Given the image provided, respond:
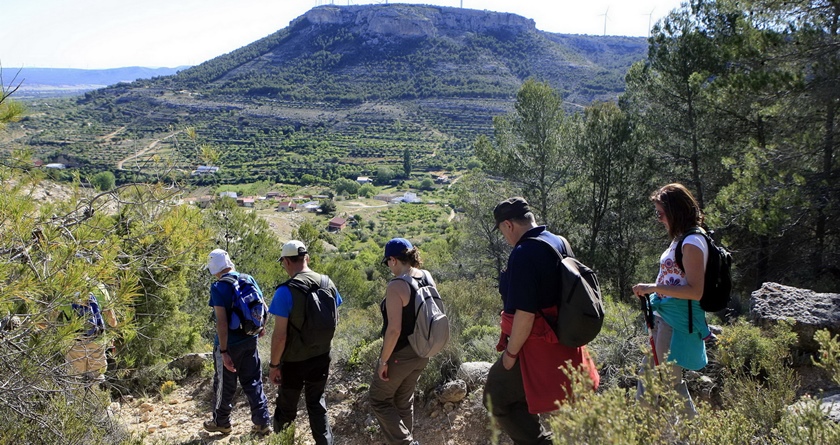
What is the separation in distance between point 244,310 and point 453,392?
1674mm

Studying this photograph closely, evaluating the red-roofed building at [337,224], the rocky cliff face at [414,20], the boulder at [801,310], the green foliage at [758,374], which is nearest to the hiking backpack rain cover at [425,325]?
the green foliage at [758,374]

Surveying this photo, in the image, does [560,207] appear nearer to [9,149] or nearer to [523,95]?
[523,95]

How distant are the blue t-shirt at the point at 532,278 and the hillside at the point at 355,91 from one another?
171 ft

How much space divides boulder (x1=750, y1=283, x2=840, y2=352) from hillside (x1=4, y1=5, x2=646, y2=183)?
5143 centimetres

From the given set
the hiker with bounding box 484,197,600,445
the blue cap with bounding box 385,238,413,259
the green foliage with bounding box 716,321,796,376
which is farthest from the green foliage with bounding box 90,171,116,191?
the green foliage with bounding box 716,321,796,376

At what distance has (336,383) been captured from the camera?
15.6 ft

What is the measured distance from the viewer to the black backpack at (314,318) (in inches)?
126

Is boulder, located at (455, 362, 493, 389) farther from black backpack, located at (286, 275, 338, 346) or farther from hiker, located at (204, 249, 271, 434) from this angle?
hiker, located at (204, 249, 271, 434)

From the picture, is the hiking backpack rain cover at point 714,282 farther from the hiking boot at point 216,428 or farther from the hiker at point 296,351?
the hiking boot at point 216,428

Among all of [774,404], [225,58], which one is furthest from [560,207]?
[225,58]

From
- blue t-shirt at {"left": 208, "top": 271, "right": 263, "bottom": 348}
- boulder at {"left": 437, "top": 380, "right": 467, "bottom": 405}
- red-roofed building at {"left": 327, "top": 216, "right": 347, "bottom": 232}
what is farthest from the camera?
red-roofed building at {"left": 327, "top": 216, "right": 347, "bottom": 232}

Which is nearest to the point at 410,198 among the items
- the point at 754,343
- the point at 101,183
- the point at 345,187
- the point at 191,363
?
the point at 345,187

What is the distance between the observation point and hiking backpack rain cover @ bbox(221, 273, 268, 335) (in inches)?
145

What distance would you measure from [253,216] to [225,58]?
294ft
